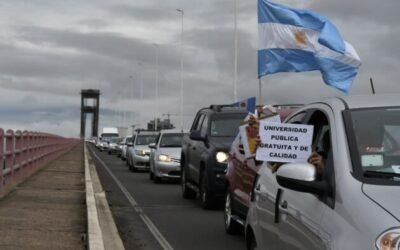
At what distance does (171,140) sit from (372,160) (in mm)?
18389

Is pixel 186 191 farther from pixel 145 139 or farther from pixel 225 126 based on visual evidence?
pixel 145 139

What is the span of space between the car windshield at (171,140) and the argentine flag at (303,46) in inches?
347

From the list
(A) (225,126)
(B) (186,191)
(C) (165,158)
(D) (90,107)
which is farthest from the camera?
(D) (90,107)

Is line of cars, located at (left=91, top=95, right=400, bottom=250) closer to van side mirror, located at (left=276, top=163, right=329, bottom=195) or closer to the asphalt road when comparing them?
van side mirror, located at (left=276, top=163, right=329, bottom=195)

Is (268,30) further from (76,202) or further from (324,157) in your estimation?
(324,157)

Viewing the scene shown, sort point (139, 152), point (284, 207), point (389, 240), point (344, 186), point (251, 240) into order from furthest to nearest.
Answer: point (139, 152), point (251, 240), point (284, 207), point (344, 186), point (389, 240)

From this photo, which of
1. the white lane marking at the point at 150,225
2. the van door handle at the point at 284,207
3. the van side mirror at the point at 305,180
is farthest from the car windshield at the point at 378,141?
the white lane marking at the point at 150,225

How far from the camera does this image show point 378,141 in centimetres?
469

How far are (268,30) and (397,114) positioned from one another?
8.47 meters

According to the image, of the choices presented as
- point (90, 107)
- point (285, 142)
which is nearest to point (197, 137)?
point (285, 142)

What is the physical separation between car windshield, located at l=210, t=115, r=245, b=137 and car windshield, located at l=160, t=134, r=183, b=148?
318 inches

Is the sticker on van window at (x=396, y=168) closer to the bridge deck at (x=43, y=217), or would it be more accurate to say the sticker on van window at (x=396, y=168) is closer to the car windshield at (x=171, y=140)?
the bridge deck at (x=43, y=217)

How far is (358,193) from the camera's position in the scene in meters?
4.02

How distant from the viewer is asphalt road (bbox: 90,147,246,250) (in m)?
9.91
